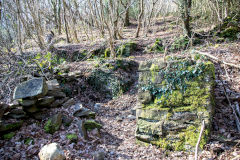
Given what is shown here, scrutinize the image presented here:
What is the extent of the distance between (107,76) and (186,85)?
445cm

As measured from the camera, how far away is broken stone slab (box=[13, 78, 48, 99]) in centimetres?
436

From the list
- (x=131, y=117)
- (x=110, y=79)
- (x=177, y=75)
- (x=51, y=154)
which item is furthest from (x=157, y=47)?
(x=51, y=154)

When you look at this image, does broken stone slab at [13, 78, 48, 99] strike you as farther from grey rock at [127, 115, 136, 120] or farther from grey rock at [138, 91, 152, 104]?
grey rock at [127, 115, 136, 120]

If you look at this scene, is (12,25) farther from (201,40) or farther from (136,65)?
(201,40)

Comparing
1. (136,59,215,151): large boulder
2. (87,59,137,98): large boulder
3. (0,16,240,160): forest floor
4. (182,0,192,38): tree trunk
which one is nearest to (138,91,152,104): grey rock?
(136,59,215,151): large boulder

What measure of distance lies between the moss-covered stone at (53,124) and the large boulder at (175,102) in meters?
2.09

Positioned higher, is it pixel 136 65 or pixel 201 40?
pixel 201 40

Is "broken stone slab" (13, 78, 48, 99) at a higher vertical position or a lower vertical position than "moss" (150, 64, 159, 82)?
lower

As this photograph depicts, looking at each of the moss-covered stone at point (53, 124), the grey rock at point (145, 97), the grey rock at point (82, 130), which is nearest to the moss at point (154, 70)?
the grey rock at point (145, 97)

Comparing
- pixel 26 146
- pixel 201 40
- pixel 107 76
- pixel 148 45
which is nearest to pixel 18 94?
pixel 26 146

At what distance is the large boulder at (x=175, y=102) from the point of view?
3936mm

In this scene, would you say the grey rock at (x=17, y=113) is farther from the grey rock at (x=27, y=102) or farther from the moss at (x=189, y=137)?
the moss at (x=189, y=137)

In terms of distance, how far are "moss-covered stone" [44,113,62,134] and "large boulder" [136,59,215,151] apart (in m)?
2.09

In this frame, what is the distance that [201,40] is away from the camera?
32.2 feet
